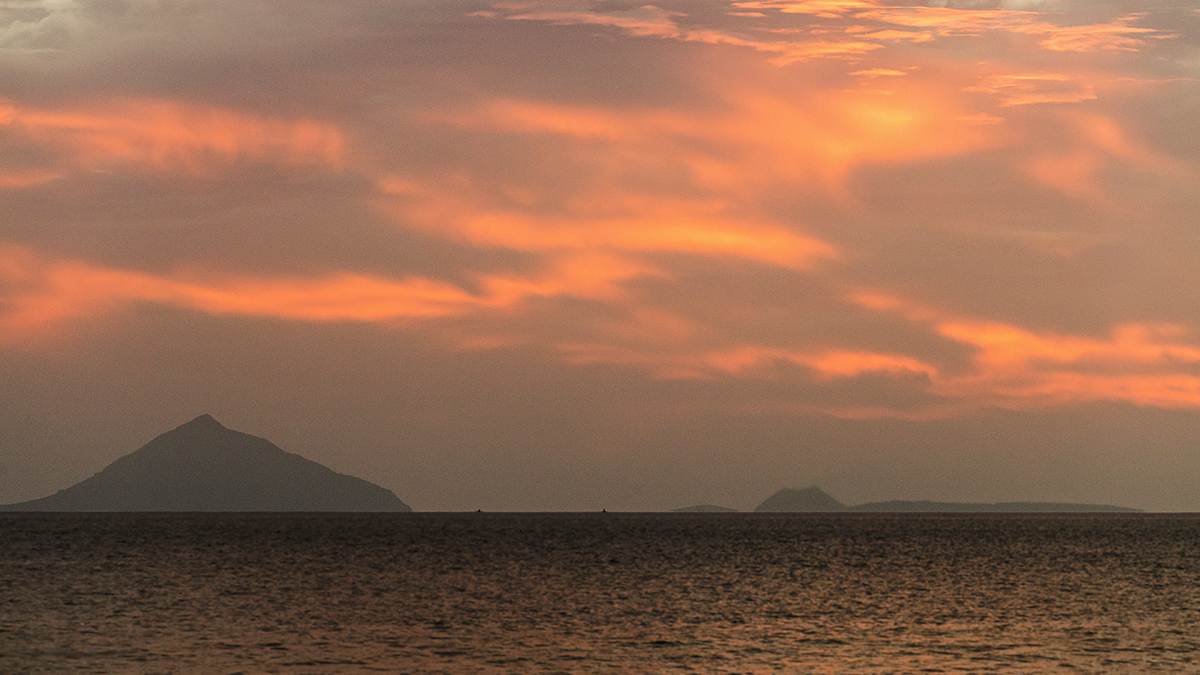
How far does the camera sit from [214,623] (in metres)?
62.9

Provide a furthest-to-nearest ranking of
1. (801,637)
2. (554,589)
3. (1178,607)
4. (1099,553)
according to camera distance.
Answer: (1099,553) → (554,589) → (1178,607) → (801,637)

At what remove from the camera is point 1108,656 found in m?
53.2

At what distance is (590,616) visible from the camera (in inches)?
2670

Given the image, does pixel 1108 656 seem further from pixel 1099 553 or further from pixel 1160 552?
pixel 1160 552

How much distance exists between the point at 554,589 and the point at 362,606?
1835cm

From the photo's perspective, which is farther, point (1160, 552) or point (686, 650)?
point (1160, 552)

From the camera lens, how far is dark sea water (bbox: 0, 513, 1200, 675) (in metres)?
50.4

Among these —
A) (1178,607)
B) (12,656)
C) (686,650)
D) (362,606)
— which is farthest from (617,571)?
(12,656)

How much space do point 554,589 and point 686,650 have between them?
3427cm

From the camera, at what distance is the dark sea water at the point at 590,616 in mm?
50375

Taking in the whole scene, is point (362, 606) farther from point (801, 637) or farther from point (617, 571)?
point (617, 571)

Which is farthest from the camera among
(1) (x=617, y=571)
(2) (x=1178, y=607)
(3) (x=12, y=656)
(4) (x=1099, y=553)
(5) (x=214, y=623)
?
(4) (x=1099, y=553)

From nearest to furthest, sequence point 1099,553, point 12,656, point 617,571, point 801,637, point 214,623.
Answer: point 12,656 < point 801,637 < point 214,623 < point 617,571 < point 1099,553

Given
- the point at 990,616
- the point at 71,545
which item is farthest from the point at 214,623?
the point at 71,545
